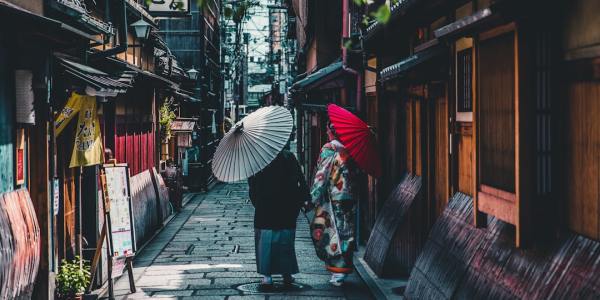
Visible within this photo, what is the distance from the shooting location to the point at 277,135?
44.4ft

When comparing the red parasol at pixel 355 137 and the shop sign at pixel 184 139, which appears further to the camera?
the shop sign at pixel 184 139

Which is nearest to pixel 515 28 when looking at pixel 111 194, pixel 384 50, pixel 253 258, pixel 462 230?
pixel 462 230

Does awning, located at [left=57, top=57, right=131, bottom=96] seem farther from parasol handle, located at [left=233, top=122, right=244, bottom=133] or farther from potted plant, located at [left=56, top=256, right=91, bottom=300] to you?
potted plant, located at [left=56, top=256, right=91, bottom=300]

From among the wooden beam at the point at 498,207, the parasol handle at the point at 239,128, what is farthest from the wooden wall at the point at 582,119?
the parasol handle at the point at 239,128

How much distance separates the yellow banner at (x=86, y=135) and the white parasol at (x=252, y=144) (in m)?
2.07

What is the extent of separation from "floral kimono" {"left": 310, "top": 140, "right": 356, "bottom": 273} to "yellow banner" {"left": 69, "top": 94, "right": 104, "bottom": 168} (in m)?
3.93

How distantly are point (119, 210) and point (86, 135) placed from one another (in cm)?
135

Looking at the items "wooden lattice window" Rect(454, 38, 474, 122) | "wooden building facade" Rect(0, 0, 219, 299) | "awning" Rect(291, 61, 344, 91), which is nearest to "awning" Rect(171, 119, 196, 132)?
"awning" Rect(291, 61, 344, 91)

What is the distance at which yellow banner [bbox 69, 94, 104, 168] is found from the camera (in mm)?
13188

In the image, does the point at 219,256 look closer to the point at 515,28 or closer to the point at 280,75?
the point at 515,28

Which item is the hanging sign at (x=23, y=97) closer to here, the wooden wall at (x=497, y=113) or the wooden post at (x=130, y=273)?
the wooden post at (x=130, y=273)

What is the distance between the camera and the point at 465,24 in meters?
7.94

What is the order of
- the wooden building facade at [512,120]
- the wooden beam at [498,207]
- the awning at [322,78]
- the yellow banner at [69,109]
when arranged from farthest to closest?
the awning at [322,78]
the yellow banner at [69,109]
the wooden beam at [498,207]
the wooden building facade at [512,120]

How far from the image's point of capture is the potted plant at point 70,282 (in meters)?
12.3
